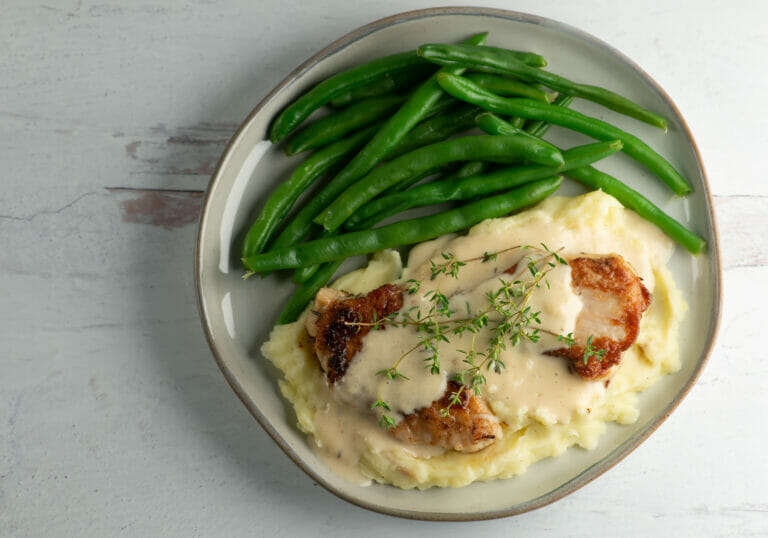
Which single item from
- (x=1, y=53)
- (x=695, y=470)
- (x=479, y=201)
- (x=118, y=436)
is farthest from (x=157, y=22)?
(x=695, y=470)

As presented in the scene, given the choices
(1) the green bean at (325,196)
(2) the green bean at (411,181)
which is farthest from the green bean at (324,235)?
(1) the green bean at (325,196)

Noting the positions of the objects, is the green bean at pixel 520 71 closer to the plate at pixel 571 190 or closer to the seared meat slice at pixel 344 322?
the plate at pixel 571 190

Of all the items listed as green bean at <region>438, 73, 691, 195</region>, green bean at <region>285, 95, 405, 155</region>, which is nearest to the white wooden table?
green bean at <region>285, 95, 405, 155</region>

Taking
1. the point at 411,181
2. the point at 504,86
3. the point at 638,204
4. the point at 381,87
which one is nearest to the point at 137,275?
the point at 411,181

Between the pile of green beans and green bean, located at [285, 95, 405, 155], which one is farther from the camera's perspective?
green bean, located at [285, 95, 405, 155]

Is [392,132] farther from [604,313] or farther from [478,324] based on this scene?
[604,313]

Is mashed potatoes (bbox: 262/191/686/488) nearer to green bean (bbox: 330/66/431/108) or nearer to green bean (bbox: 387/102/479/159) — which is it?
green bean (bbox: 387/102/479/159)
